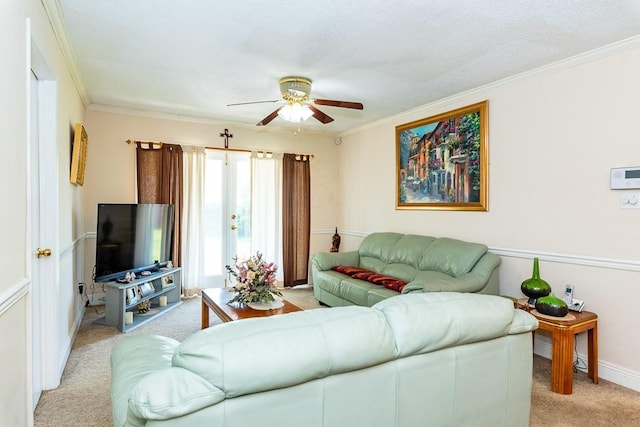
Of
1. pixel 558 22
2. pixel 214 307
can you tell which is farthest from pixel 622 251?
pixel 214 307

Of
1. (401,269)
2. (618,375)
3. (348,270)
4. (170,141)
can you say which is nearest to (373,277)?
(401,269)

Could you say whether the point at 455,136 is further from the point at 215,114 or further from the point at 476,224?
the point at 215,114

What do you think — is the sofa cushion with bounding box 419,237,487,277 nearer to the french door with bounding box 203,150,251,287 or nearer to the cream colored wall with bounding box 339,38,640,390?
the cream colored wall with bounding box 339,38,640,390

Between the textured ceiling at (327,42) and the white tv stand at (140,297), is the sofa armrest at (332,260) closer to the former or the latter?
the white tv stand at (140,297)

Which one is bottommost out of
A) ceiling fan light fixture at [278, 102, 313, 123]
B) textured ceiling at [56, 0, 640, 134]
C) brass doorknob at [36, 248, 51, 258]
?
brass doorknob at [36, 248, 51, 258]

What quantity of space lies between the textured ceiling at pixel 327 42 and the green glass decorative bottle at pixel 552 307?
6.35 feet

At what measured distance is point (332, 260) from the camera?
4.80m

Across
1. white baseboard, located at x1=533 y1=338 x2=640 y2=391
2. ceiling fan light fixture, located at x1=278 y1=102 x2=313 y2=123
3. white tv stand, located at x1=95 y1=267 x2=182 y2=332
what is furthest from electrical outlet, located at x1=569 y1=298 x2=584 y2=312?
white tv stand, located at x1=95 y1=267 x2=182 y2=332

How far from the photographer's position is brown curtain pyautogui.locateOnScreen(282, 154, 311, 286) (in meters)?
5.75

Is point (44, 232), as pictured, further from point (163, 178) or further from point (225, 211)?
point (225, 211)

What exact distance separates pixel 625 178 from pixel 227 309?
128 inches

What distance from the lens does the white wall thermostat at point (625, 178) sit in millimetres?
2688

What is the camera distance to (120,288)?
3.75m

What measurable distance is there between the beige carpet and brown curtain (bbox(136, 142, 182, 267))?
1.91 meters
